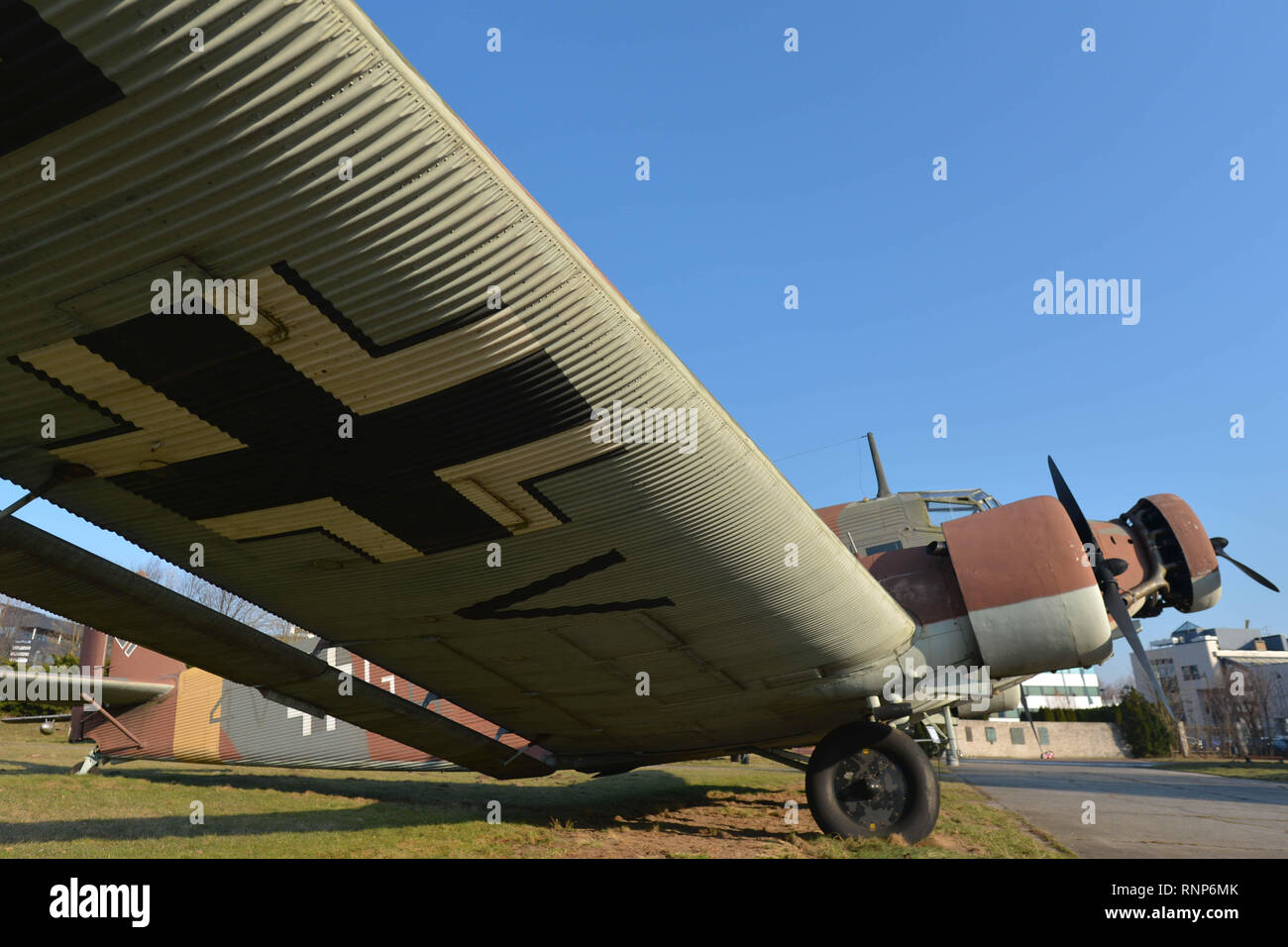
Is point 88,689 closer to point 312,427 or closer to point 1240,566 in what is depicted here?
point 312,427

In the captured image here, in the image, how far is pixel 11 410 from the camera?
4117 mm

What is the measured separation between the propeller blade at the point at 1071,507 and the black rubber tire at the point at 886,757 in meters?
3.10

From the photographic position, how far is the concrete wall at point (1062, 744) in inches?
1857

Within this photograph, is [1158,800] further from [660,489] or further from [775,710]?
[660,489]

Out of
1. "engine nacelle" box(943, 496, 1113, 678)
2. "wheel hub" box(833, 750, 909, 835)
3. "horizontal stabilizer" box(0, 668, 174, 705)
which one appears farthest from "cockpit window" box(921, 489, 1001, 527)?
"horizontal stabilizer" box(0, 668, 174, 705)

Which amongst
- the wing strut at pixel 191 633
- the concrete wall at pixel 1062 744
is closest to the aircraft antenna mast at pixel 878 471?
the wing strut at pixel 191 633

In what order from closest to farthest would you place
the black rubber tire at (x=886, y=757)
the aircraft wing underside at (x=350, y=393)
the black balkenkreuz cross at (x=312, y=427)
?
the aircraft wing underside at (x=350, y=393), the black balkenkreuz cross at (x=312, y=427), the black rubber tire at (x=886, y=757)

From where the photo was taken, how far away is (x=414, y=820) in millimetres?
8820

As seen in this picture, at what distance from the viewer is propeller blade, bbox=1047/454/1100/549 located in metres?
8.49

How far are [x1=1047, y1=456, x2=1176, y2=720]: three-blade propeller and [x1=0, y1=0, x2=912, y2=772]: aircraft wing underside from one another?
2847 mm

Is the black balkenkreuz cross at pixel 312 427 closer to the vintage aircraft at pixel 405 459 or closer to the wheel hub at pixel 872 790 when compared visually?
the vintage aircraft at pixel 405 459

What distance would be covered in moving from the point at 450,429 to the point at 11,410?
237cm

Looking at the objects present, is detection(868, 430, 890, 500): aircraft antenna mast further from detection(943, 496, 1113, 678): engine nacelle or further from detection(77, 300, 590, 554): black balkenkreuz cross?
detection(77, 300, 590, 554): black balkenkreuz cross
